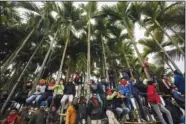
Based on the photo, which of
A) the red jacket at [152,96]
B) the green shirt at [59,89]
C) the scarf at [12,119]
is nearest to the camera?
the red jacket at [152,96]

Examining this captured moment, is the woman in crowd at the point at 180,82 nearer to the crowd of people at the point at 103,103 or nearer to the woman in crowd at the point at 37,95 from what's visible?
the crowd of people at the point at 103,103

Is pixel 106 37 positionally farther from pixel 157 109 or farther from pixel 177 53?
pixel 157 109

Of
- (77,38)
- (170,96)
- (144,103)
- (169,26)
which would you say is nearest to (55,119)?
(144,103)

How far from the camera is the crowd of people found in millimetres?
9266

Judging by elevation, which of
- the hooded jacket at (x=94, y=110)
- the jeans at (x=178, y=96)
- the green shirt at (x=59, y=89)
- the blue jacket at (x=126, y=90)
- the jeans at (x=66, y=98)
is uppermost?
the green shirt at (x=59, y=89)

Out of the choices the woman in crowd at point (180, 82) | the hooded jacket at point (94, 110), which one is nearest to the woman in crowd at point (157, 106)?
the woman in crowd at point (180, 82)

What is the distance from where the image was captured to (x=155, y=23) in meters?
17.7

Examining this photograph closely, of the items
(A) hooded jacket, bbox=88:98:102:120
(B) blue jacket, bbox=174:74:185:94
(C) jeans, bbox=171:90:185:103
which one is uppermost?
(B) blue jacket, bbox=174:74:185:94

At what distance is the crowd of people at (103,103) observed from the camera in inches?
365

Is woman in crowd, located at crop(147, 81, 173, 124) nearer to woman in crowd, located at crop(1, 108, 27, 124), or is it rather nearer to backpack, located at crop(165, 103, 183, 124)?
backpack, located at crop(165, 103, 183, 124)

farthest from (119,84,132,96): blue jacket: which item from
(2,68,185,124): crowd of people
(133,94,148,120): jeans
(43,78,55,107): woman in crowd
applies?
(43,78,55,107): woman in crowd

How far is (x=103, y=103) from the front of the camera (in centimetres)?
1020

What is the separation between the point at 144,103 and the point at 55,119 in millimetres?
3939

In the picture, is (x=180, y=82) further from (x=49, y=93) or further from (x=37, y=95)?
(x=37, y=95)
